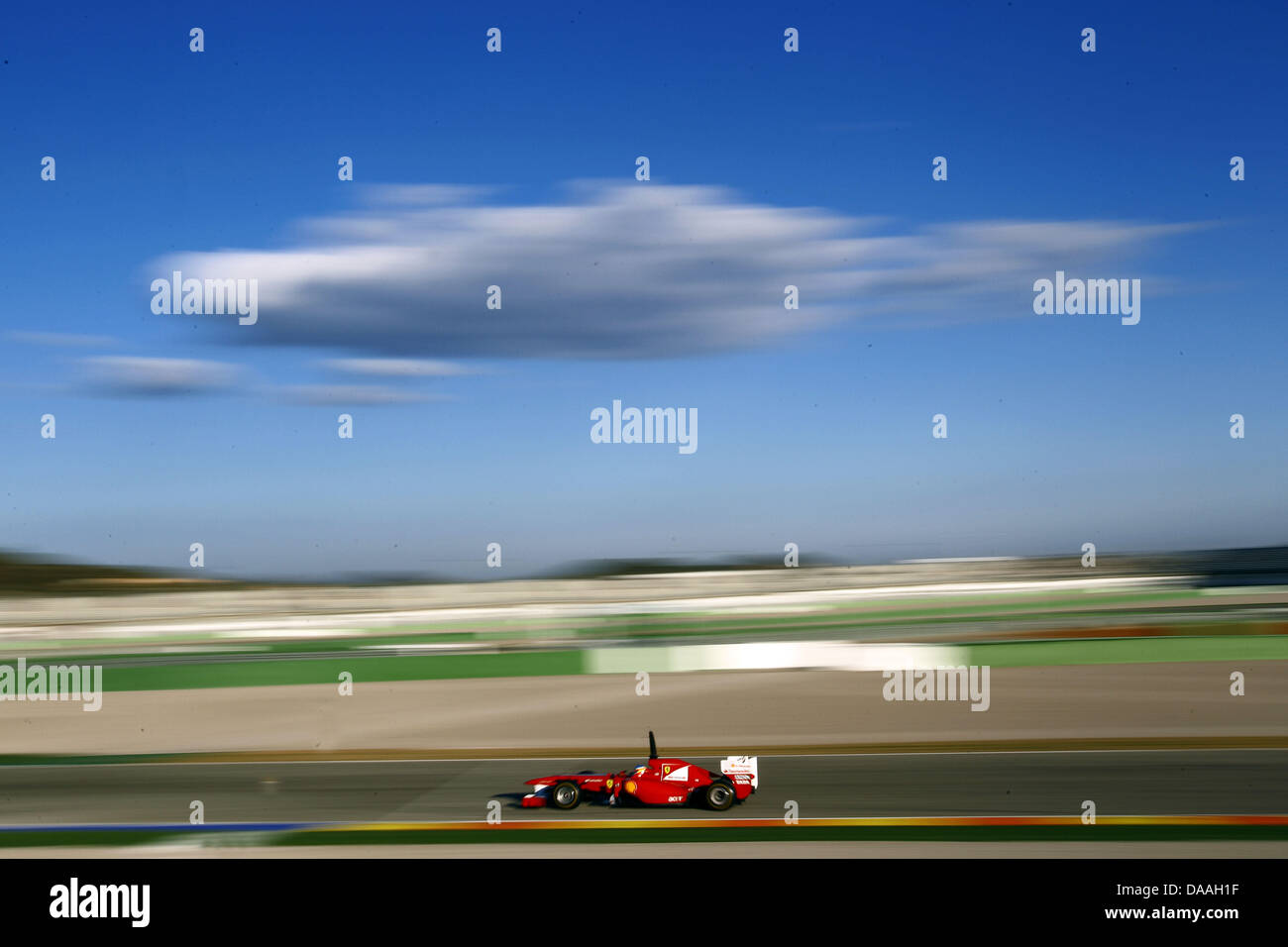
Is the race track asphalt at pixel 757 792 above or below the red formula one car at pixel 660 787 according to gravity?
below

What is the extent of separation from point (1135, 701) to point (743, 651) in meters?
8.52

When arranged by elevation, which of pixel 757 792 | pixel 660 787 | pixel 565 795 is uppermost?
pixel 660 787

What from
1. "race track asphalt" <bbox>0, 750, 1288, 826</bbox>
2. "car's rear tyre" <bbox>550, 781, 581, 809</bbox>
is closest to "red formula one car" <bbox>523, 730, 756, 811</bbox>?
"car's rear tyre" <bbox>550, 781, 581, 809</bbox>

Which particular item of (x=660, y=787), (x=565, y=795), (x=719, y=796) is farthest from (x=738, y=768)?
(x=565, y=795)

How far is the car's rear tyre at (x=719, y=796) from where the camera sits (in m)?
8.40

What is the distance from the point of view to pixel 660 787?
332 inches

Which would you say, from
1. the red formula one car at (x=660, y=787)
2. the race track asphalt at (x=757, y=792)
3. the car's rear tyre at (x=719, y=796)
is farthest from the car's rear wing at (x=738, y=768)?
the race track asphalt at (x=757, y=792)

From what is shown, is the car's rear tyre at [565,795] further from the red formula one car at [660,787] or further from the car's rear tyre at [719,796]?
the car's rear tyre at [719,796]

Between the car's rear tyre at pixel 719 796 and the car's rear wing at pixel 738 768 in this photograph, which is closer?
the car's rear tyre at pixel 719 796

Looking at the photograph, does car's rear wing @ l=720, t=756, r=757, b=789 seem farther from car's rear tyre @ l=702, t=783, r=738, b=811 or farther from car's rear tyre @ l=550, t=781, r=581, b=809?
car's rear tyre @ l=550, t=781, r=581, b=809

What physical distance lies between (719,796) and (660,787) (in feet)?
1.72

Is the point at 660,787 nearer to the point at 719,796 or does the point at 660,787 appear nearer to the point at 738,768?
the point at 719,796

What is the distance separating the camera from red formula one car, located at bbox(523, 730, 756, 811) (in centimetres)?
843
